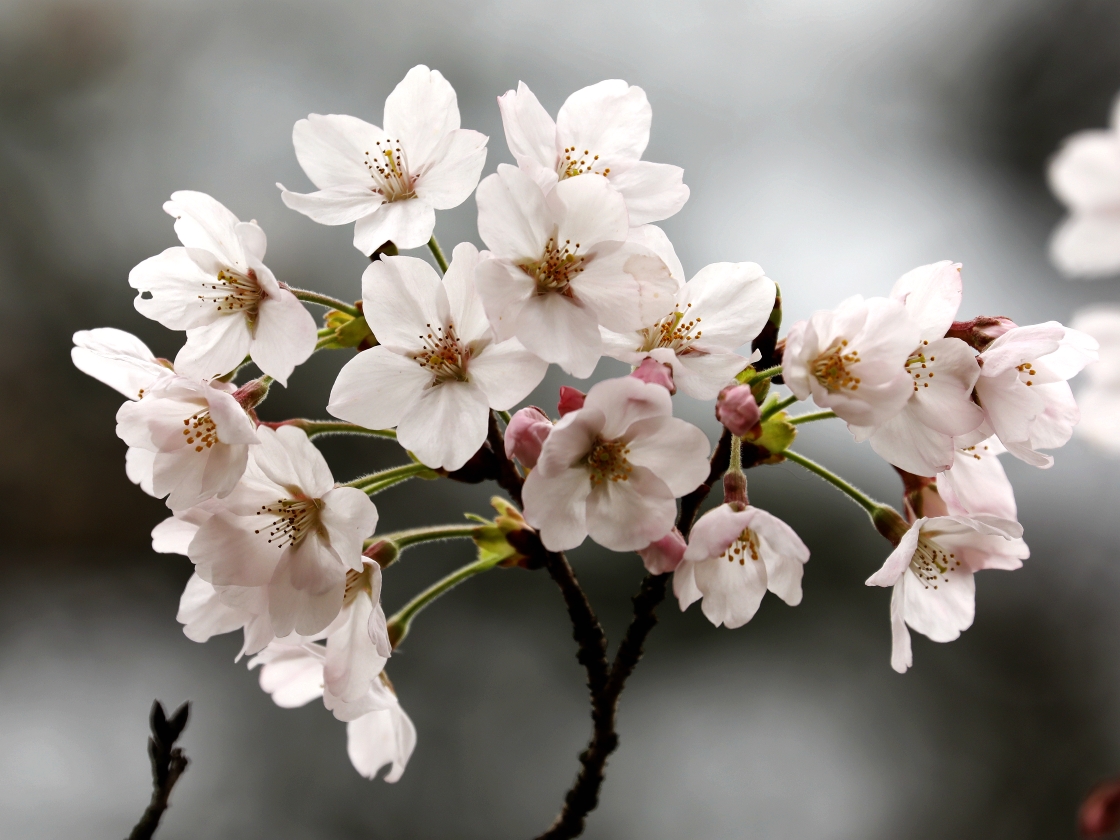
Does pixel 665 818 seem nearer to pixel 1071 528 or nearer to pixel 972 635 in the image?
pixel 972 635

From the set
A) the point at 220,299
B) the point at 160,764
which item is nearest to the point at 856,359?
the point at 220,299

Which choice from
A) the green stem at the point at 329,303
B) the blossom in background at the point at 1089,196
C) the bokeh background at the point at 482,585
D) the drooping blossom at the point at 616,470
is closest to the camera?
the blossom in background at the point at 1089,196

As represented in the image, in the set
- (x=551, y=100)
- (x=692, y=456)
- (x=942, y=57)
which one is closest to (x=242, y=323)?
(x=692, y=456)

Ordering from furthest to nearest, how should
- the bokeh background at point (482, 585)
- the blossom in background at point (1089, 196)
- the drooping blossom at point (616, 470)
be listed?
the bokeh background at point (482, 585) < the drooping blossom at point (616, 470) < the blossom in background at point (1089, 196)

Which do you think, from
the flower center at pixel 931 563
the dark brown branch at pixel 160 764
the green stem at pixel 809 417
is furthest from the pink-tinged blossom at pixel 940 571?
the dark brown branch at pixel 160 764

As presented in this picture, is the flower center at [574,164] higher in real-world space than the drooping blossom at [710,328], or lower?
higher

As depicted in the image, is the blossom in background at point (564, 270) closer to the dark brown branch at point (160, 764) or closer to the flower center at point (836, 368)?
the flower center at point (836, 368)

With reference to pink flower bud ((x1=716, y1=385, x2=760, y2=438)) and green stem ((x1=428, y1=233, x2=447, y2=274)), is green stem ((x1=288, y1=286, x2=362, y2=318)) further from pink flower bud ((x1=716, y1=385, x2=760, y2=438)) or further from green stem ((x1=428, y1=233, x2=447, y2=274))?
pink flower bud ((x1=716, y1=385, x2=760, y2=438))
